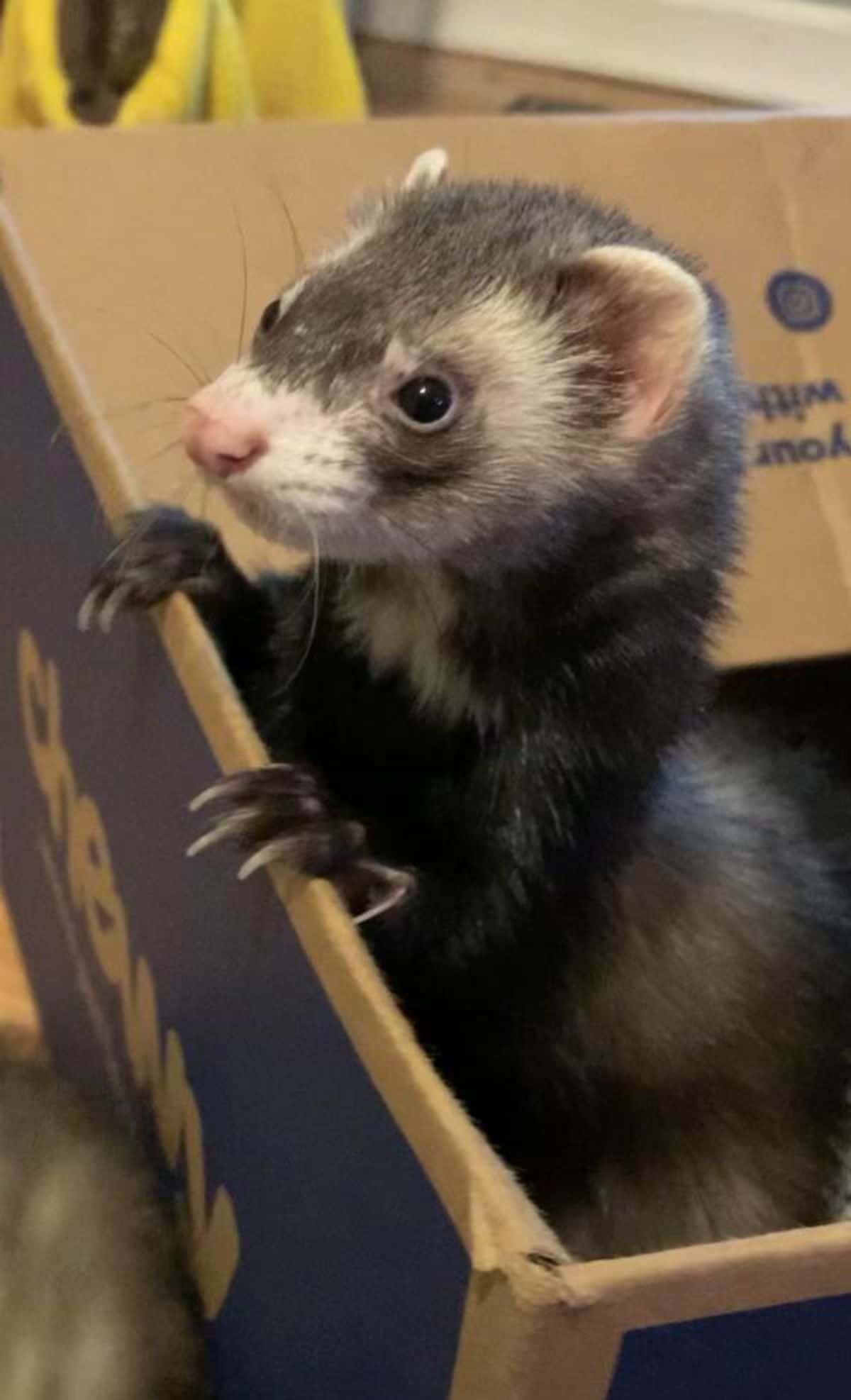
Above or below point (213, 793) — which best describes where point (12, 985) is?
below

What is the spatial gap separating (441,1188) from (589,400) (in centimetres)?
A: 33

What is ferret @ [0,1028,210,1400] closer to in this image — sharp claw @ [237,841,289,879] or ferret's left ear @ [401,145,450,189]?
sharp claw @ [237,841,289,879]

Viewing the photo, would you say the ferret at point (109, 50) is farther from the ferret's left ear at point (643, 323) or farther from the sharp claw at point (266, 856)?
the sharp claw at point (266, 856)

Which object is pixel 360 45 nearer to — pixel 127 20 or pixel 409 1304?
pixel 127 20

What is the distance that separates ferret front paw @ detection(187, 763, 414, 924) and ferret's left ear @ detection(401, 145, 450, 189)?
28cm

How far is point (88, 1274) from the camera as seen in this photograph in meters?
0.88

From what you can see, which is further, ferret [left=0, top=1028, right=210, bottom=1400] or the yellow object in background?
the yellow object in background

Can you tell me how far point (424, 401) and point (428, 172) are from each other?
19 centimetres

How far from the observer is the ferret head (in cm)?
62

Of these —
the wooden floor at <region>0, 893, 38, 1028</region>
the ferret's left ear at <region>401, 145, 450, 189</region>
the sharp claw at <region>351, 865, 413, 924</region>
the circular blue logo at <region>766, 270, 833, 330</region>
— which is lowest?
the wooden floor at <region>0, 893, 38, 1028</region>

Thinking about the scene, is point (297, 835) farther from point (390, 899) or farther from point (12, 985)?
point (12, 985)

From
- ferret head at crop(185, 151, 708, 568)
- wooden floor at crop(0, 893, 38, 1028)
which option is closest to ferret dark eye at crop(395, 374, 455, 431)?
ferret head at crop(185, 151, 708, 568)

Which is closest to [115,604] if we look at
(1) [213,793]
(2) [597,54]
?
(1) [213,793]

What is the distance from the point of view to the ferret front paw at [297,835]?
0.62m
